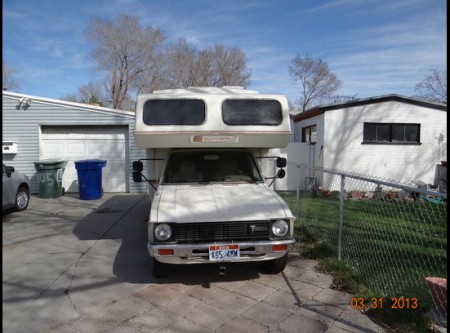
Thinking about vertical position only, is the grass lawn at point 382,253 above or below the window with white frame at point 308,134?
below

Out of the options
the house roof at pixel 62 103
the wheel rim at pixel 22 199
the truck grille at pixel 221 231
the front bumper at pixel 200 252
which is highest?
the house roof at pixel 62 103

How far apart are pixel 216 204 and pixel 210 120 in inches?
53.2

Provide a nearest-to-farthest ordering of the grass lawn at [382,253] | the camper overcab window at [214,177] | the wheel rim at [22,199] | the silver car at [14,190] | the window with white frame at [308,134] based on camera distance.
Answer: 1. the grass lawn at [382,253]
2. the camper overcab window at [214,177]
3. the silver car at [14,190]
4. the wheel rim at [22,199]
5. the window with white frame at [308,134]

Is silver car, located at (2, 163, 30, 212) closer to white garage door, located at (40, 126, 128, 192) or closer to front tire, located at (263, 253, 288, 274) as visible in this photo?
white garage door, located at (40, 126, 128, 192)

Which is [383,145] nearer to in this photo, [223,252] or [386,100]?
[386,100]

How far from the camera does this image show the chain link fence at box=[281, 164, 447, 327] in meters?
3.88

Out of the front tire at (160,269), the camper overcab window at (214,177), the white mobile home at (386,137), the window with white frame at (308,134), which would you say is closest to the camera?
the camper overcab window at (214,177)

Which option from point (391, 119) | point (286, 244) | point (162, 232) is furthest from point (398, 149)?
point (162, 232)

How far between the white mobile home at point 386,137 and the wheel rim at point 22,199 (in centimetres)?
969

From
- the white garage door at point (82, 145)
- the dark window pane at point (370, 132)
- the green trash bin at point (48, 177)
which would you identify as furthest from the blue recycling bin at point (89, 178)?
the dark window pane at point (370, 132)

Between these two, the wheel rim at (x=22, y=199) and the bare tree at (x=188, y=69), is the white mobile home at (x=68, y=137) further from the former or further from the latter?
the bare tree at (x=188, y=69)

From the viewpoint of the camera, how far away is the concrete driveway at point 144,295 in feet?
11.9
